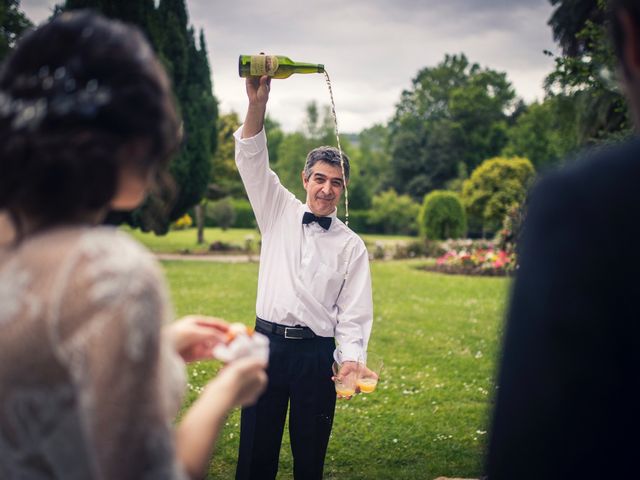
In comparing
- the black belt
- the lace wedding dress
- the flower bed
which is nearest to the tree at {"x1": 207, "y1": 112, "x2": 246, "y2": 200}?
the flower bed

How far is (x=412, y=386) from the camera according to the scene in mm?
6996

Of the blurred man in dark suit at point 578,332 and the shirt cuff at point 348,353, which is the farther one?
the shirt cuff at point 348,353

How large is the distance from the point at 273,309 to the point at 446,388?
13.7ft

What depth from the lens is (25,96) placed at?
1.14 meters

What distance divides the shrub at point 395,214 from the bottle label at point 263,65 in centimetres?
3667

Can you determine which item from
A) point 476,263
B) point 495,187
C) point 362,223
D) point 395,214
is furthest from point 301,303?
point 362,223

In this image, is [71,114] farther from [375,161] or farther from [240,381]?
[375,161]

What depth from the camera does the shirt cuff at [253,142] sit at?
138 inches

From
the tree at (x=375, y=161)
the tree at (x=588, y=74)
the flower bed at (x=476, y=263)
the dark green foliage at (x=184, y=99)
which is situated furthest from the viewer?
the tree at (x=375, y=161)

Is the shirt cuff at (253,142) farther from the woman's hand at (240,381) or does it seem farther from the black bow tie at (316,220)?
the woman's hand at (240,381)

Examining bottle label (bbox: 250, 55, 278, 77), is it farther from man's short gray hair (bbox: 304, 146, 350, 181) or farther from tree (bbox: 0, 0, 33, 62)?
tree (bbox: 0, 0, 33, 62)

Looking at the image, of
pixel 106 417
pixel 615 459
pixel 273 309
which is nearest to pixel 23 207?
pixel 106 417

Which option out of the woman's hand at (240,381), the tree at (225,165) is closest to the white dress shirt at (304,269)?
the woman's hand at (240,381)

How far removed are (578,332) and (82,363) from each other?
0.87 metres
